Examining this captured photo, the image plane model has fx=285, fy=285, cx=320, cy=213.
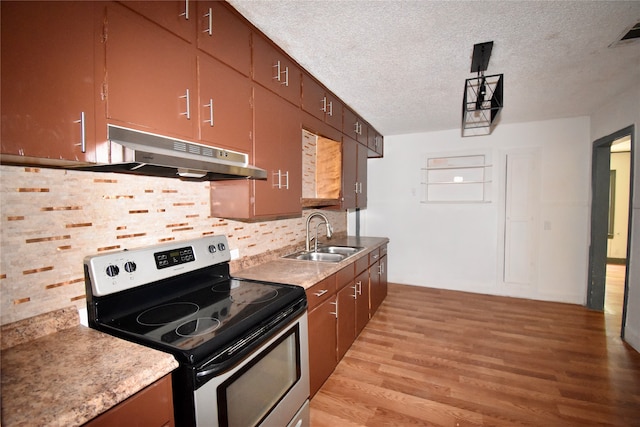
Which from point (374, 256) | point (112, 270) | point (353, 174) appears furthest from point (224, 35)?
point (374, 256)

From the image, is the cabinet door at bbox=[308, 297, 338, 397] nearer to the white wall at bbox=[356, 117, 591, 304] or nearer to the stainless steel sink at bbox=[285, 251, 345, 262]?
the stainless steel sink at bbox=[285, 251, 345, 262]

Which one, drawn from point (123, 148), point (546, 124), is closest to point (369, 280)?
point (123, 148)

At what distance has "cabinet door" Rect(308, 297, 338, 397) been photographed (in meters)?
1.95

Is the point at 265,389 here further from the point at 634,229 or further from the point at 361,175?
the point at 634,229

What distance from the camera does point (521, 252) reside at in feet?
13.3

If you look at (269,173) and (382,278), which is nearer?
(269,173)

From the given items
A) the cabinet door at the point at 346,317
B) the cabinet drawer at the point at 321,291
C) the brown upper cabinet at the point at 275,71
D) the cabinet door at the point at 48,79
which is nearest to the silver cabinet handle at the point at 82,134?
the cabinet door at the point at 48,79

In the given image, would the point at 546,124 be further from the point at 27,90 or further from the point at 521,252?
the point at 27,90

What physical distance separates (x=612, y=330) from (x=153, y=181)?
4492 mm

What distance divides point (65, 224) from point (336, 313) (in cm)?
180

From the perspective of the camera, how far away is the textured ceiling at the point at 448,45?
5.16 feet

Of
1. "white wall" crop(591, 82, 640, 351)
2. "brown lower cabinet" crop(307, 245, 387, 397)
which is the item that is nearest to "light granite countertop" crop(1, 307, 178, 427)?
"brown lower cabinet" crop(307, 245, 387, 397)

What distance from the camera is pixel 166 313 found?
1290 mm

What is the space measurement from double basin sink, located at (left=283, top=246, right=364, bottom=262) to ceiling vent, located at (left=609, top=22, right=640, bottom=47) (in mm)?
2435
